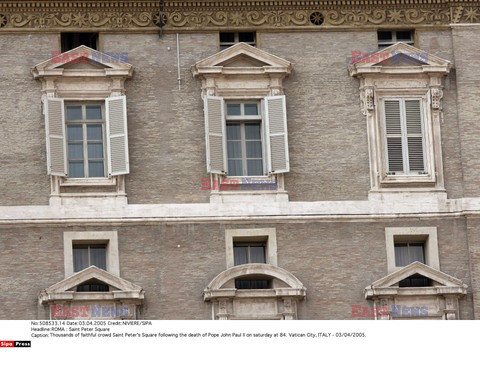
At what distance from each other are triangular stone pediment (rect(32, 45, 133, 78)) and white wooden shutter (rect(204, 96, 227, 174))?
217 cm

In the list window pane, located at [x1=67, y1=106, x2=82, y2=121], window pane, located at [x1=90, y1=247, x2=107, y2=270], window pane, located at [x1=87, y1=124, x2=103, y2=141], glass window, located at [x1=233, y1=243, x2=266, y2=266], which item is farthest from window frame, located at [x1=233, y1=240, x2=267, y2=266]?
window pane, located at [x1=67, y1=106, x2=82, y2=121]

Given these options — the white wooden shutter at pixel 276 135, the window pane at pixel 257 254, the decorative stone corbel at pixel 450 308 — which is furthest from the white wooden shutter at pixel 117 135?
the decorative stone corbel at pixel 450 308

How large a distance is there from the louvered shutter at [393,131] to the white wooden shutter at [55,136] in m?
7.97

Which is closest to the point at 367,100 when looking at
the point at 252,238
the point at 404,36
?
the point at 404,36

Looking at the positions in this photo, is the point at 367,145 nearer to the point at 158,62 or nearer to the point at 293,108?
the point at 293,108

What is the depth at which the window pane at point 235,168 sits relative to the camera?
54.5 meters

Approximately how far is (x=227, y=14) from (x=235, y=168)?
3898mm

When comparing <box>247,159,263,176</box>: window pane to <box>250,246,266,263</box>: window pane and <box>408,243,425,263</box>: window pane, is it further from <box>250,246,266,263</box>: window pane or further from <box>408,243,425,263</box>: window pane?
<box>408,243,425,263</box>: window pane

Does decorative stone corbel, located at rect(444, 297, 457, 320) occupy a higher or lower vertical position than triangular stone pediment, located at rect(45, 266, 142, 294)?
lower

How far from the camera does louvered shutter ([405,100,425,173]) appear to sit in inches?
2158

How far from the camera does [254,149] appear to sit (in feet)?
180

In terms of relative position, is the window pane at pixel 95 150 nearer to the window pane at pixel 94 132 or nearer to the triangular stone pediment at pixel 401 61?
the window pane at pixel 94 132

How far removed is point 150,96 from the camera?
179 feet

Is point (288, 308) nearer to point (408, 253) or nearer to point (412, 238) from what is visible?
point (408, 253)
